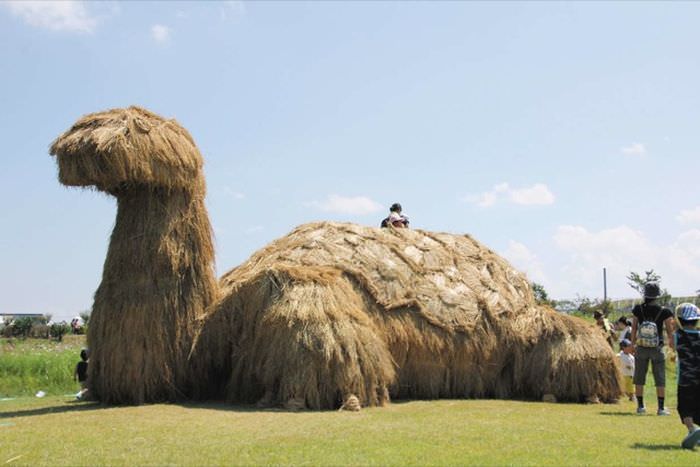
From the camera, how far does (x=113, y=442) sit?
22.1ft

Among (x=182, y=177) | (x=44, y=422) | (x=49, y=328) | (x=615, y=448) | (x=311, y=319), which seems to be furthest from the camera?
(x=49, y=328)

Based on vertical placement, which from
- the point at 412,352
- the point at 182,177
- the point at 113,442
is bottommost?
the point at 113,442

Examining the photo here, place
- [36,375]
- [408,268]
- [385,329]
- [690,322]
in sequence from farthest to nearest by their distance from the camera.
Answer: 1. [36,375]
2. [408,268]
3. [385,329]
4. [690,322]

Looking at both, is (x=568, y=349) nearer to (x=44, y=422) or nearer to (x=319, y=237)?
(x=319, y=237)

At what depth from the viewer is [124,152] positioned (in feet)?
31.2

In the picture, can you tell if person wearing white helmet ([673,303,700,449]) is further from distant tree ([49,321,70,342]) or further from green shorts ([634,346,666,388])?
distant tree ([49,321,70,342])

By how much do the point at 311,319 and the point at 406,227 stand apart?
5.04 metres

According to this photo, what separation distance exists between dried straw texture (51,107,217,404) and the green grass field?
627 mm

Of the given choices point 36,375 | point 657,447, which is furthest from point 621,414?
point 36,375

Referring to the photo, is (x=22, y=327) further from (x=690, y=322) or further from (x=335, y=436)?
(x=690, y=322)

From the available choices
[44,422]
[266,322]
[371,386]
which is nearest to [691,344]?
[371,386]

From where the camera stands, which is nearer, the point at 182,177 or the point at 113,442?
the point at 113,442

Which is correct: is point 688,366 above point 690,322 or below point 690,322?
below

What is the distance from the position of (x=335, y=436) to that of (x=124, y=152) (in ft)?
15.6
